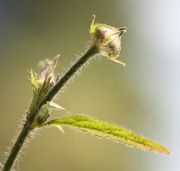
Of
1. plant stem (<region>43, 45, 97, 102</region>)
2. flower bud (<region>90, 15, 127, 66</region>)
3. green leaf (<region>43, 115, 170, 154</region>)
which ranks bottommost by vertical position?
green leaf (<region>43, 115, 170, 154</region>)

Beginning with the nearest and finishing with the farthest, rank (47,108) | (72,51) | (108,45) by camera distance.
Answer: (47,108), (108,45), (72,51)

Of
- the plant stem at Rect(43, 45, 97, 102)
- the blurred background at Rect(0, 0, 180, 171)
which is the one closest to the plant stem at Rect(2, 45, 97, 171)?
the plant stem at Rect(43, 45, 97, 102)

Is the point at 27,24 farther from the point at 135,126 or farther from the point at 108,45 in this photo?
the point at 108,45

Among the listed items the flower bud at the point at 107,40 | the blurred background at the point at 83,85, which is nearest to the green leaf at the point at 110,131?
the flower bud at the point at 107,40

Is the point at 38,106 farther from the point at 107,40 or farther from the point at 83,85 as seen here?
the point at 83,85

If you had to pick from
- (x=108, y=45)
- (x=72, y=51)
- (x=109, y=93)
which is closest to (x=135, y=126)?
(x=109, y=93)

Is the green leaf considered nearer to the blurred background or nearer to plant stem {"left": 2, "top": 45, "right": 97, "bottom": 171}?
plant stem {"left": 2, "top": 45, "right": 97, "bottom": 171}
